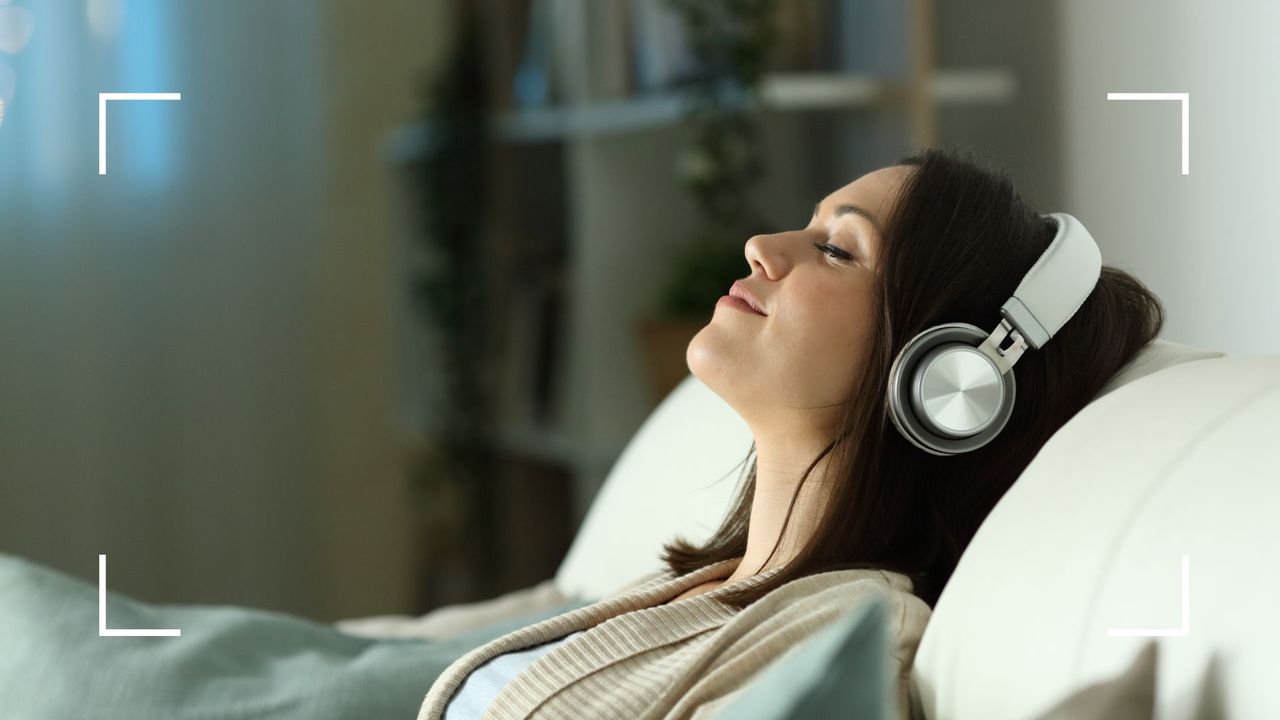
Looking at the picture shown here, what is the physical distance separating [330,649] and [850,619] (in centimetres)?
Answer: 78

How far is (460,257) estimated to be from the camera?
283cm

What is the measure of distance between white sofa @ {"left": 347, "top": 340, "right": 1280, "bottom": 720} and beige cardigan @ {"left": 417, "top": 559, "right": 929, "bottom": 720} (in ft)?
0.23

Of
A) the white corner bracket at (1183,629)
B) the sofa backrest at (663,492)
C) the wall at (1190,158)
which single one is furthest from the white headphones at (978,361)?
the wall at (1190,158)

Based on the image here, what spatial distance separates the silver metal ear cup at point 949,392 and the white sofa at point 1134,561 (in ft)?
0.28

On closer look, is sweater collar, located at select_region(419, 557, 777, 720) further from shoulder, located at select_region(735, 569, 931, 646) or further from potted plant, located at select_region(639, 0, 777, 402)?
potted plant, located at select_region(639, 0, 777, 402)

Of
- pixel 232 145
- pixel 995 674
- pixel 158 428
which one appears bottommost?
pixel 158 428

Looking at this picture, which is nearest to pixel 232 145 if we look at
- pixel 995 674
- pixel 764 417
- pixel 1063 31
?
pixel 1063 31

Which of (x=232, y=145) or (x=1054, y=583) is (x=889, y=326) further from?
(x=232, y=145)

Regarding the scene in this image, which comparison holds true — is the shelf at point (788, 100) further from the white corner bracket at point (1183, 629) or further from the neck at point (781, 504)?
the white corner bracket at point (1183, 629)

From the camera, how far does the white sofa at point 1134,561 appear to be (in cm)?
62

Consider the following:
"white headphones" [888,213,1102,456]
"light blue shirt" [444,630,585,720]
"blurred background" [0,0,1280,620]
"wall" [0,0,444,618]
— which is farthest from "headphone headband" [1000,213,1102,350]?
"wall" [0,0,444,618]

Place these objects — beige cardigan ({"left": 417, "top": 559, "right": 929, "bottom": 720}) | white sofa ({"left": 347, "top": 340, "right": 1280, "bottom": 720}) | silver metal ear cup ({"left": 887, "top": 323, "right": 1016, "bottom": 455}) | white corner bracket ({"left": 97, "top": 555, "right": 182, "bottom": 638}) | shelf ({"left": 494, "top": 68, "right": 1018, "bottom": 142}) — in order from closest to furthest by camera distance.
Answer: white sofa ({"left": 347, "top": 340, "right": 1280, "bottom": 720})
beige cardigan ({"left": 417, "top": 559, "right": 929, "bottom": 720})
silver metal ear cup ({"left": 887, "top": 323, "right": 1016, "bottom": 455})
white corner bracket ({"left": 97, "top": 555, "right": 182, "bottom": 638})
shelf ({"left": 494, "top": 68, "right": 1018, "bottom": 142})

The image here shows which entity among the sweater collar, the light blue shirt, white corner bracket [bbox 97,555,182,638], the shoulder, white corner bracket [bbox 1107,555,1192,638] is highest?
white corner bracket [bbox 1107,555,1192,638]

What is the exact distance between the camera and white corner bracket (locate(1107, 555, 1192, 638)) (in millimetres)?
634
